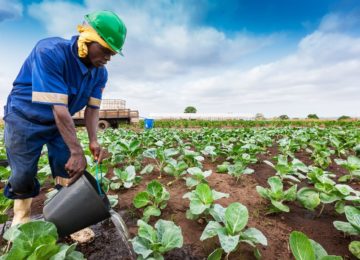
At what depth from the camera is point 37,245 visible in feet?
3.74

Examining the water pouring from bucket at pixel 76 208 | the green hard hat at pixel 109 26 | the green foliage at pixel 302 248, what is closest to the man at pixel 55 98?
the green hard hat at pixel 109 26

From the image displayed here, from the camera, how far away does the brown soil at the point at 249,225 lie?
1684 millimetres

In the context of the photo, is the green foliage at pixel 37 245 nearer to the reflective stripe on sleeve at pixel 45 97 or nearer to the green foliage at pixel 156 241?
the green foliage at pixel 156 241

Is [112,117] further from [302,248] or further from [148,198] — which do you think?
[302,248]

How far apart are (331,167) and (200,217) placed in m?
2.85

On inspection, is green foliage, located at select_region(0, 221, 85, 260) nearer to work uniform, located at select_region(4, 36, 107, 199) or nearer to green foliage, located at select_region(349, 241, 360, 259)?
work uniform, located at select_region(4, 36, 107, 199)

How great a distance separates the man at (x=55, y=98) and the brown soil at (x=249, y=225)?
547 mm

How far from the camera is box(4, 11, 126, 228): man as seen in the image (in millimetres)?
1661

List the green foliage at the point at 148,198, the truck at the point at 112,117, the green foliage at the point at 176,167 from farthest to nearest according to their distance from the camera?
the truck at the point at 112,117, the green foliage at the point at 176,167, the green foliage at the point at 148,198

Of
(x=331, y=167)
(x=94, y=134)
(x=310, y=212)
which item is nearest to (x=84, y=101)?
(x=94, y=134)

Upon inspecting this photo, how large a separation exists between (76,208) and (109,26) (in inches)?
46.3

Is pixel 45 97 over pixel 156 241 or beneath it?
over

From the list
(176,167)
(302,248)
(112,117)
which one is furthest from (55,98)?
(112,117)

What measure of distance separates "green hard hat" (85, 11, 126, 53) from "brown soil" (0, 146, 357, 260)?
1.38m
